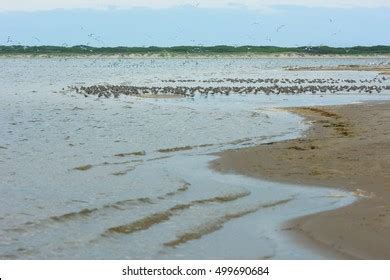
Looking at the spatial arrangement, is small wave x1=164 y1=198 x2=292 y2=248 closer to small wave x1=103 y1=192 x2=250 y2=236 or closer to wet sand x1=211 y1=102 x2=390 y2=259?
small wave x1=103 y1=192 x2=250 y2=236

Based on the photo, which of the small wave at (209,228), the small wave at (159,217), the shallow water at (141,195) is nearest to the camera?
the shallow water at (141,195)

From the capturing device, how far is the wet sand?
10.3 meters

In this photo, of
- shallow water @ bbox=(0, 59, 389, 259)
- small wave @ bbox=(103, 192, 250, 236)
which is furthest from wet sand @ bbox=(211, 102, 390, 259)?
small wave @ bbox=(103, 192, 250, 236)

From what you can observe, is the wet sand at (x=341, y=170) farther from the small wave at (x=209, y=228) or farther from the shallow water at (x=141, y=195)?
the small wave at (x=209, y=228)

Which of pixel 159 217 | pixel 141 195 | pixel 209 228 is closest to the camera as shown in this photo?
pixel 209 228

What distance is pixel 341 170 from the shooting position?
15.8 meters

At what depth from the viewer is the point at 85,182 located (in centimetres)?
1508

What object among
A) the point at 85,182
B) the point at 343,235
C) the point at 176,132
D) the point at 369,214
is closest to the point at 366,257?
the point at 343,235

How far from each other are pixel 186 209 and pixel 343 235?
3.20 meters

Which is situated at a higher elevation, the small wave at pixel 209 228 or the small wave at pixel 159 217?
the small wave at pixel 209 228

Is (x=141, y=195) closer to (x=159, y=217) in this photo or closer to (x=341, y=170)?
(x=159, y=217)

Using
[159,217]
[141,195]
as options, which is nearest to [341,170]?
[141,195]

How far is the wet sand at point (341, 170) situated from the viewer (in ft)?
33.7

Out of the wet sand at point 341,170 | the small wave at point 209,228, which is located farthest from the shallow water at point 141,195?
the wet sand at point 341,170
